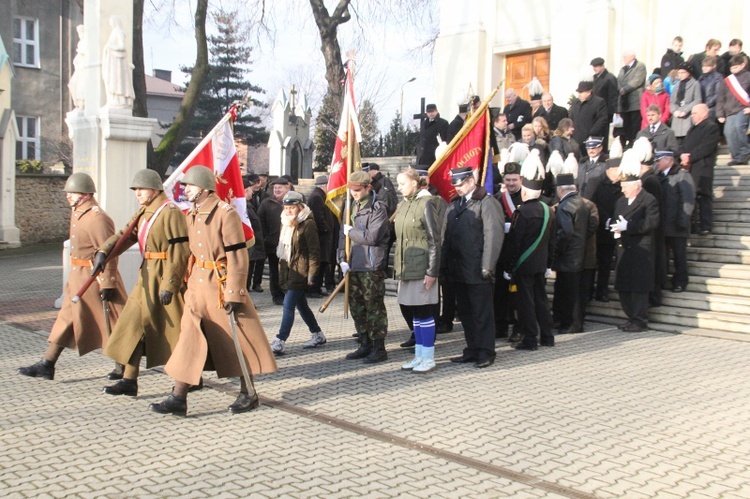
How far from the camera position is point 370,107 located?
42.5 m

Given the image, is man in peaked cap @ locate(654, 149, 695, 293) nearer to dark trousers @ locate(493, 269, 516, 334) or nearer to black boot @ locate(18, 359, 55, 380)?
dark trousers @ locate(493, 269, 516, 334)

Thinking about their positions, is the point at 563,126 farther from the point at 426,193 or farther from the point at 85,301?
Answer: the point at 85,301

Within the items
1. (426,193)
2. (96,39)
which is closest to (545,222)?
(426,193)

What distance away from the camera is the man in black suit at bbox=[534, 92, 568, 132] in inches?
576

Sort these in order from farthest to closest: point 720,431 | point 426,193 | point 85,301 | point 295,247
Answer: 1. point 295,247
2. point 426,193
3. point 85,301
4. point 720,431

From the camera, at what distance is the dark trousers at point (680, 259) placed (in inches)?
431

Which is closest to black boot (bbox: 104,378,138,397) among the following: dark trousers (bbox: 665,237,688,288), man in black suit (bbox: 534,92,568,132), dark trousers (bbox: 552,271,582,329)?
dark trousers (bbox: 552,271,582,329)

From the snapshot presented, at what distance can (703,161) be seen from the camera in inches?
468

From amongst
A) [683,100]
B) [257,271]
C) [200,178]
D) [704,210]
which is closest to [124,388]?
[200,178]

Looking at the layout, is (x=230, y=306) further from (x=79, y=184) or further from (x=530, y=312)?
(x=530, y=312)

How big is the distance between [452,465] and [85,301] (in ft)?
13.4

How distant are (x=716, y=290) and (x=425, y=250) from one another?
505 centimetres

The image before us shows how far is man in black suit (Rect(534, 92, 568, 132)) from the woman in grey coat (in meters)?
1.90

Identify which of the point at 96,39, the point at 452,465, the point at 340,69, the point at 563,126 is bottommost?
the point at 452,465
